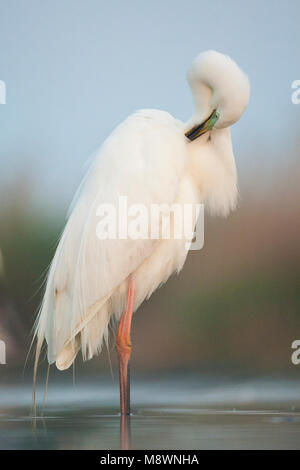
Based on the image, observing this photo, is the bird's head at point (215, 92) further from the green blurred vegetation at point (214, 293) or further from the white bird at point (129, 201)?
the green blurred vegetation at point (214, 293)

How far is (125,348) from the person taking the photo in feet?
9.10

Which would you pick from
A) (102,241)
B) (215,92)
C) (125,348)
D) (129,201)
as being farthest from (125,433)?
(215,92)

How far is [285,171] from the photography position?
11.0 feet

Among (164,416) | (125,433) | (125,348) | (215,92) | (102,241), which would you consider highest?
(215,92)

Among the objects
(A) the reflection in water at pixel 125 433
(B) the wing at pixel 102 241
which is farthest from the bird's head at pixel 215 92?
(A) the reflection in water at pixel 125 433

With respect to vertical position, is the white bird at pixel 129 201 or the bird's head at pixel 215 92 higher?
the bird's head at pixel 215 92

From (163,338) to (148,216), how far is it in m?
0.90

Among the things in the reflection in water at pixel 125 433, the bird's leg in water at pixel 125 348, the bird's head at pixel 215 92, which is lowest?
the reflection in water at pixel 125 433

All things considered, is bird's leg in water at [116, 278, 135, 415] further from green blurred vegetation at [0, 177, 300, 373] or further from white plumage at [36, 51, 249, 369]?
green blurred vegetation at [0, 177, 300, 373]

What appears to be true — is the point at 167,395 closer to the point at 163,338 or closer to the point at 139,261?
the point at 163,338

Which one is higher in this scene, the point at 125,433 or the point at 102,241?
the point at 102,241

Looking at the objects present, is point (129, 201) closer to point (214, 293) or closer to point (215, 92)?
point (215, 92)

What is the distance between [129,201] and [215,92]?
0.51 meters

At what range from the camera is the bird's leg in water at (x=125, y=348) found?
9.02ft
